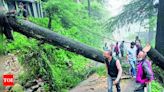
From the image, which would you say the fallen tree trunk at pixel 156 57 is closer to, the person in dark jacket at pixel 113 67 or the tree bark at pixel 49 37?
the tree bark at pixel 49 37

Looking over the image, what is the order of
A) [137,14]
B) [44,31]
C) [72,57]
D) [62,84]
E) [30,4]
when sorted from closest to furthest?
[44,31] < [62,84] < [72,57] < [137,14] < [30,4]

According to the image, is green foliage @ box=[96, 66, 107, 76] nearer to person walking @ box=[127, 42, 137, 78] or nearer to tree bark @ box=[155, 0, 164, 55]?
person walking @ box=[127, 42, 137, 78]

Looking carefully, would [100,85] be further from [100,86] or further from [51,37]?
[51,37]

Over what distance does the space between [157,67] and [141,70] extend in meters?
5.20

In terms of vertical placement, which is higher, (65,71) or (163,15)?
(163,15)

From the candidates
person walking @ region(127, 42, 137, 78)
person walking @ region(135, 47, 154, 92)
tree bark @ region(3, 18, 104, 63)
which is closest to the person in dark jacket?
person walking @ region(135, 47, 154, 92)

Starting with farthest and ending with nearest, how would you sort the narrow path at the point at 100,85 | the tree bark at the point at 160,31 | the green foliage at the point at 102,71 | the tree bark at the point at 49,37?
the green foliage at the point at 102,71, the tree bark at the point at 160,31, the narrow path at the point at 100,85, the tree bark at the point at 49,37

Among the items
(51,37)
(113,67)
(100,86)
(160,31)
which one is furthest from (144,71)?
(160,31)

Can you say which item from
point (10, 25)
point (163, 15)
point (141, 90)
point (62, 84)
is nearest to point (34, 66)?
point (62, 84)

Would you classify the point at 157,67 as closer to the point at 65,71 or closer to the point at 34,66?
the point at 65,71

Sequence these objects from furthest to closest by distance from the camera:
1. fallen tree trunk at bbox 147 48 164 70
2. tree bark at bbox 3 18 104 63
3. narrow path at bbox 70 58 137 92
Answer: fallen tree trunk at bbox 147 48 164 70, narrow path at bbox 70 58 137 92, tree bark at bbox 3 18 104 63

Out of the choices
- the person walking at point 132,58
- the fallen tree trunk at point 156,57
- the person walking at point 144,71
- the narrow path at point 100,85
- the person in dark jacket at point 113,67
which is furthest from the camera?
the person walking at point 132,58

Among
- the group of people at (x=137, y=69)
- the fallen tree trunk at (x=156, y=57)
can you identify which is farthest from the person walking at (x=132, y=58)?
the group of people at (x=137, y=69)

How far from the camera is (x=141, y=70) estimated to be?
21.4 feet
